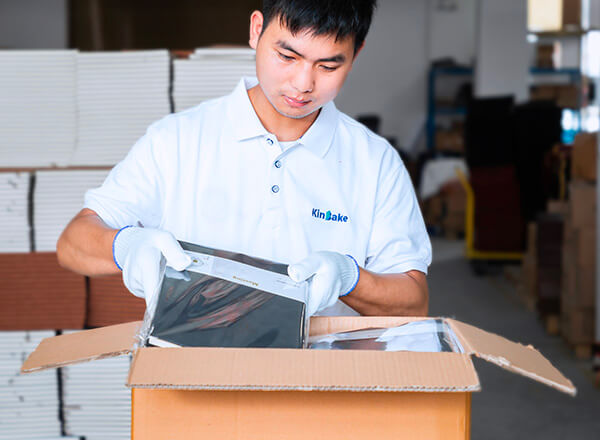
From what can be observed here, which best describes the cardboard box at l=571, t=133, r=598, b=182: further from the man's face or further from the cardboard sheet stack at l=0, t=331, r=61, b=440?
the cardboard sheet stack at l=0, t=331, r=61, b=440

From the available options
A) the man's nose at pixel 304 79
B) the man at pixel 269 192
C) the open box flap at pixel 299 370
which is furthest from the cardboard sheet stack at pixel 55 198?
the open box flap at pixel 299 370

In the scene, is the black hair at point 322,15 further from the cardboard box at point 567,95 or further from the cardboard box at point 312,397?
the cardboard box at point 567,95

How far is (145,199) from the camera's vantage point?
4.57 ft

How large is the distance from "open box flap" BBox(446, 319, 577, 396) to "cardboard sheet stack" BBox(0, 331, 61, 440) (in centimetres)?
147

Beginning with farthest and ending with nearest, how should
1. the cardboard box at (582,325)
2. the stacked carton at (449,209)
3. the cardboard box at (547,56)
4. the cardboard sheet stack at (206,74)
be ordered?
the cardboard box at (547,56), the stacked carton at (449,209), the cardboard box at (582,325), the cardboard sheet stack at (206,74)

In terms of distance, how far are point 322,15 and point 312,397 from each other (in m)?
0.69

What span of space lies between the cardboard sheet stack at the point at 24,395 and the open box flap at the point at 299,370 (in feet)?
4.52

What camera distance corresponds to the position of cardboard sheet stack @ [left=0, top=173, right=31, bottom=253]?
6.37 feet

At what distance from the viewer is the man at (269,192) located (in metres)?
1.32

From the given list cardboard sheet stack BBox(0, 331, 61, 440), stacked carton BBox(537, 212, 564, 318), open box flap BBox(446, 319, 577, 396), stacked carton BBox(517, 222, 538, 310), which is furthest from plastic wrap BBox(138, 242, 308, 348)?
stacked carton BBox(517, 222, 538, 310)

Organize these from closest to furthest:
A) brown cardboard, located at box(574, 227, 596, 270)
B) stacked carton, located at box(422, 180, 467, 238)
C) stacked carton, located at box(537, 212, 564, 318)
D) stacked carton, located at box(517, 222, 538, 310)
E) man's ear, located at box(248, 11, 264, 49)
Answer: man's ear, located at box(248, 11, 264, 49) → brown cardboard, located at box(574, 227, 596, 270) → stacked carton, located at box(537, 212, 564, 318) → stacked carton, located at box(517, 222, 538, 310) → stacked carton, located at box(422, 180, 467, 238)

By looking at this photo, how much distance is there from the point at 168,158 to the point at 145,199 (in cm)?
10

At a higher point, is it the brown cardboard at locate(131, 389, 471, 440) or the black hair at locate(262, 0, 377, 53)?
the black hair at locate(262, 0, 377, 53)

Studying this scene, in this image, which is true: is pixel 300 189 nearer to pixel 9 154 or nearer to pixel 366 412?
pixel 366 412
